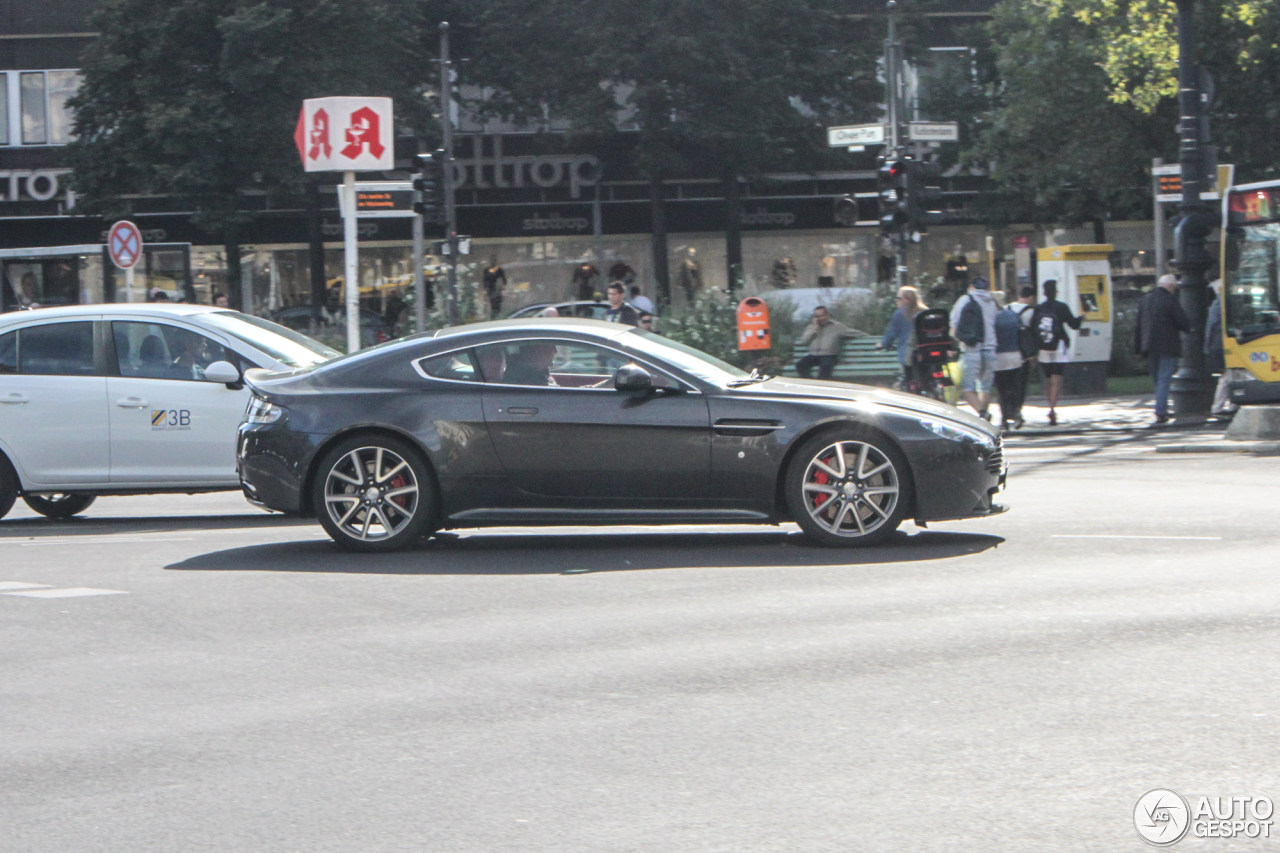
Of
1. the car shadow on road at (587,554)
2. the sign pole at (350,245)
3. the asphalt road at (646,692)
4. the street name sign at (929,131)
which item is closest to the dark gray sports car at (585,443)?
the car shadow on road at (587,554)

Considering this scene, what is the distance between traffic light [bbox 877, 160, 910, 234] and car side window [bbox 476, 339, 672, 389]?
45.9 ft

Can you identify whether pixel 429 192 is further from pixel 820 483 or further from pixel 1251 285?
pixel 820 483

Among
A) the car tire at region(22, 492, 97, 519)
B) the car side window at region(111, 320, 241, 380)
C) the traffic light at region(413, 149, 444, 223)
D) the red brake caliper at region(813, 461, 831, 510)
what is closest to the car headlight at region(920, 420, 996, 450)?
the red brake caliper at region(813, 461, 831, 510)

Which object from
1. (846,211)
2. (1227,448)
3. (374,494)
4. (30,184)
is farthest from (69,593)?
(30,184)

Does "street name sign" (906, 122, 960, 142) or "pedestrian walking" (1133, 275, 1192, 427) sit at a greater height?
"street name sign" (906, 122, 960, 142)

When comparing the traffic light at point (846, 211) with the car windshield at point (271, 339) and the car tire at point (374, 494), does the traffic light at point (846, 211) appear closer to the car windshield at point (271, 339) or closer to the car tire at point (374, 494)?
the car windshield at point (271, 339)

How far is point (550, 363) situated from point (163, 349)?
3888mm

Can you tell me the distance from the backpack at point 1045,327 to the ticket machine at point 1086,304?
5.58m

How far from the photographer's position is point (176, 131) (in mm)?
37125

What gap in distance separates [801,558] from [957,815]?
4.83m

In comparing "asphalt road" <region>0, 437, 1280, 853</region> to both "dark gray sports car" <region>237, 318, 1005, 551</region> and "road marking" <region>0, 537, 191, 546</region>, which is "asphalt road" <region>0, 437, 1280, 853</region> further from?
"road marking" <region>0, 537, 191, 546</region>

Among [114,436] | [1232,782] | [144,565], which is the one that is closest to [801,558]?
[144,565]

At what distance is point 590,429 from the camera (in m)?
9.70

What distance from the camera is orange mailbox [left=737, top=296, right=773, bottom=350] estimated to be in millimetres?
22531
